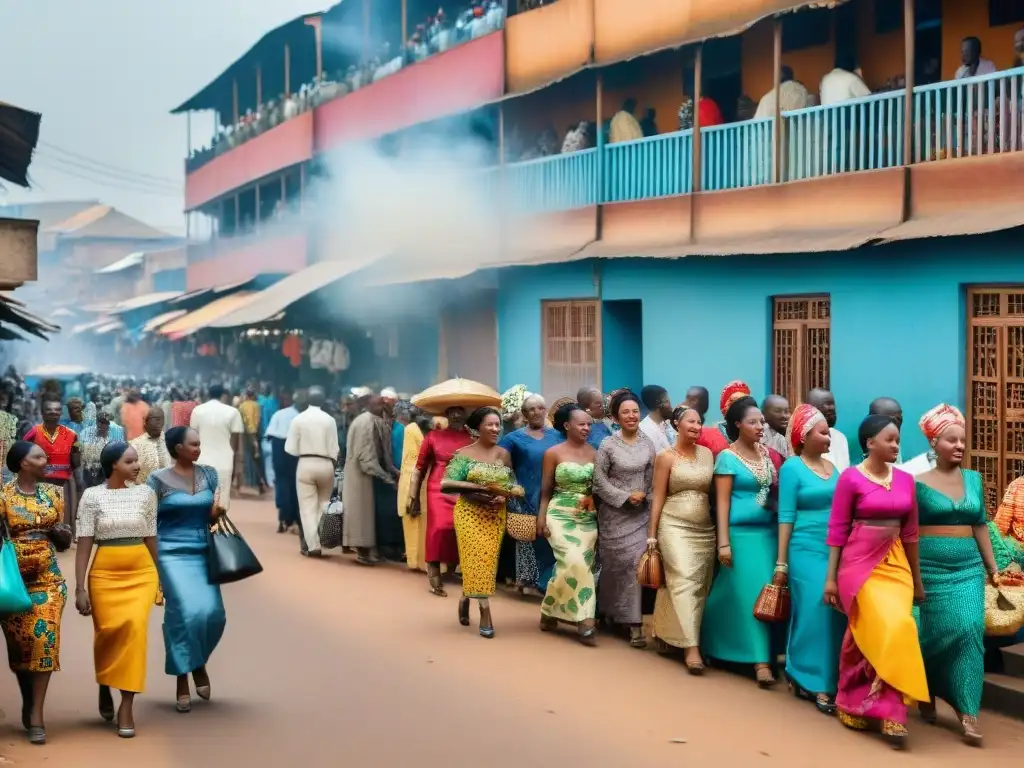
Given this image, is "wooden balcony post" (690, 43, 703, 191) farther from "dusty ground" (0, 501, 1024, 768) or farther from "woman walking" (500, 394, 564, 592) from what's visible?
"dusty ground" (0, 501, 1024, 768)

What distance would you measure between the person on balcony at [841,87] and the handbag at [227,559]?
894 cm

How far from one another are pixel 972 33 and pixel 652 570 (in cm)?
795

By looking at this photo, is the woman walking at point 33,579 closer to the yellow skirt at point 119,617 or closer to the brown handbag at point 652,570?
the yellow skirt at point 119,617

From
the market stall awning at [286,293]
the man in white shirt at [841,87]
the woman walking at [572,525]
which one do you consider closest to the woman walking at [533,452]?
the woman walking at [572,525]

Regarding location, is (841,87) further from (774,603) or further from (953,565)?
(953,565)

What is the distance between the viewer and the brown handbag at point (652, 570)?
902 cm

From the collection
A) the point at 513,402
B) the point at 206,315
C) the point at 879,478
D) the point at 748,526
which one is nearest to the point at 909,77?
the point at 513,402

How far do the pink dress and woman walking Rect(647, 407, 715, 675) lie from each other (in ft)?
4.96

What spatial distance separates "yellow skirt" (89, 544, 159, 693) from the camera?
24.4ft

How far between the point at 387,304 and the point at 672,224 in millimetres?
7855

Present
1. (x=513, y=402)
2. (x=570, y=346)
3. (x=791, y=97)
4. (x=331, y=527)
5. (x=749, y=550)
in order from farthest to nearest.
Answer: (x=570, y=346), (x=791, y=97), (x=331, y=527), (x=513, y=402), (x=749, y=550)

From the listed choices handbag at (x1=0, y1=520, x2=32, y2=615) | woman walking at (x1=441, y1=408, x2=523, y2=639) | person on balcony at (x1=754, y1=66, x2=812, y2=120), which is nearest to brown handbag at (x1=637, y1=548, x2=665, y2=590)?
woman walking at (x1=441, y1=408, x2=523, y2=639)

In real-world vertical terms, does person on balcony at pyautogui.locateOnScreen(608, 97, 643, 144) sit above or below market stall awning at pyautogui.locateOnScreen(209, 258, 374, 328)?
above

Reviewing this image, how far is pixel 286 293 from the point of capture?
2502cm
